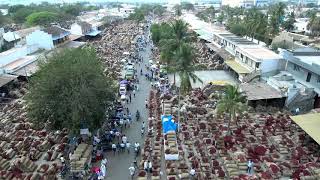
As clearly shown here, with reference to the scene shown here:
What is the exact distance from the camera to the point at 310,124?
30.5 metres

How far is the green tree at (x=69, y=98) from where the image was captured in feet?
92.9

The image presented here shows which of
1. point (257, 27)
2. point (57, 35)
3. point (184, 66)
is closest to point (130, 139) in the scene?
point (184, 66)

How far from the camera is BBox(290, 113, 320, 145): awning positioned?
28.6 m

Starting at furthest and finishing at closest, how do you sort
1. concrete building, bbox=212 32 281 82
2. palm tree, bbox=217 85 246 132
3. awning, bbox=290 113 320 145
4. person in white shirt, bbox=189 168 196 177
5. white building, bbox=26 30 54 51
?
white building, bbox=26 30 54 51 < concrete building, bbox=212 32 281 82 < palm tree, bbox=217 85 246 132 < awning, bbox=290 113 320 145 < person in white shirt, bbox=189 168 196 177

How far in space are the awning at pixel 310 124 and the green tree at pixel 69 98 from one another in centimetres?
1930

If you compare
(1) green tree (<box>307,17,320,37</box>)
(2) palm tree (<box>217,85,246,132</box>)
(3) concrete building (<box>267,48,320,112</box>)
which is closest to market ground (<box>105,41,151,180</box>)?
(2) palm tree (<box>217,85,246,132</box>)

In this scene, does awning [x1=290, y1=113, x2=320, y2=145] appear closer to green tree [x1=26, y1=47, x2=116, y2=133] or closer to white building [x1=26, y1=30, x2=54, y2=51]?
green tree [x1=26, y1=47, x2=116, y2=133]

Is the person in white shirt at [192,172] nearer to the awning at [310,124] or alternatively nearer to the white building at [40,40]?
the awning at [310,124]

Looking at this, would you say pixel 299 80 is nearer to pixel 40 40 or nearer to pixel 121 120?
pixel 121 120

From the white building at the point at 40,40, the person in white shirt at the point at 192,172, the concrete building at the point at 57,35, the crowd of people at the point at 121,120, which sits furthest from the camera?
the concrete building at the point at 57,35

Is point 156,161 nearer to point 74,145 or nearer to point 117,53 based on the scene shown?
point 74,145

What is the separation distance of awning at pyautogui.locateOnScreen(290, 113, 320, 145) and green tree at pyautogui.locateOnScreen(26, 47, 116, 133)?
63.3ft

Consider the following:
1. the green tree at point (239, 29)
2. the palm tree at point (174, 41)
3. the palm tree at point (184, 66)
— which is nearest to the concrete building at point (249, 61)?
the palm tree at point (174, 41)

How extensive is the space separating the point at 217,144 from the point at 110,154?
1042cm
